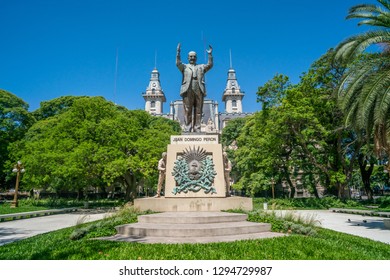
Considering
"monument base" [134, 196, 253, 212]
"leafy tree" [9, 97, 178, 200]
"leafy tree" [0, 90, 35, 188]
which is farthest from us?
"leafy tree" [0, 90, 35, 188]

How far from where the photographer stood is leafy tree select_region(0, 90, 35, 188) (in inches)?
1258

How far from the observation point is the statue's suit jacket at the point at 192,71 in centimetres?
1305

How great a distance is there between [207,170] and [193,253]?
249 inches

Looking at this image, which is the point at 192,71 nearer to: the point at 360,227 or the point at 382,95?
the point at 382,95

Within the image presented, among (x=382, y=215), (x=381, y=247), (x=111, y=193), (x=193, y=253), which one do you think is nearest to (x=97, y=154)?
(x=193, y=253)

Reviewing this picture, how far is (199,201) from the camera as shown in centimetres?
1084

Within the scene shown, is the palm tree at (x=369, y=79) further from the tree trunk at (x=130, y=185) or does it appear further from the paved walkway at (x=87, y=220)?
the tree trunk at (x=130, y=185)

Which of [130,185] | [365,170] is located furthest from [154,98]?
[365,170]

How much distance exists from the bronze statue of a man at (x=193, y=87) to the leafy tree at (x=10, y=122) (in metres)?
28.2

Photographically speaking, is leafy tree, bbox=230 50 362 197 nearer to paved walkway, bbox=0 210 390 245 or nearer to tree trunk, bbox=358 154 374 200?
tree trunk, bbox=358 154 374 200

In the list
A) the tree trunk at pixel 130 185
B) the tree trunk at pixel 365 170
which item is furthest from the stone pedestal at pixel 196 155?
the tree trunk at pixel 365 170

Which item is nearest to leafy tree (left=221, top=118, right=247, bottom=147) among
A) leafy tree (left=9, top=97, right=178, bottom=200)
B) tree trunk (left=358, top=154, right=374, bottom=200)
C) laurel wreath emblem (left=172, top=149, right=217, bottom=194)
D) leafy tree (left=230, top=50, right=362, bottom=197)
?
leafy tree (left=230, top=50, right=362, bottom=197)

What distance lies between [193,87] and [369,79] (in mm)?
7482
